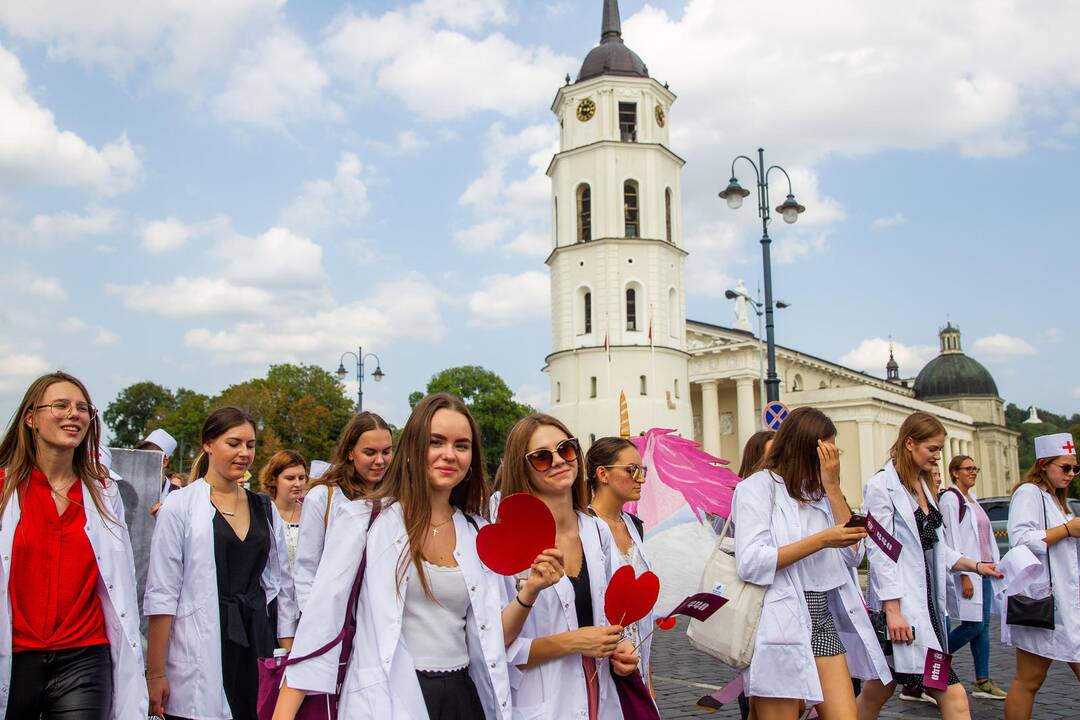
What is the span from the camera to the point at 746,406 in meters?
67.0

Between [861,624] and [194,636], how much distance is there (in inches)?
127

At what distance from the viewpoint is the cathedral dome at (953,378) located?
105375 mm

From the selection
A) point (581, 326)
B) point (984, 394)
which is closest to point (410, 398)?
point (581, 326)

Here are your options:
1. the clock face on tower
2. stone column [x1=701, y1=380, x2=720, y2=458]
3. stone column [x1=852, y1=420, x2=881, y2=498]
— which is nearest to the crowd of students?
the clock face on tower

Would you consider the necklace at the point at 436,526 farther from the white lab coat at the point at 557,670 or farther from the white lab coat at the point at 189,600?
the white lab coat at the point at 189,600

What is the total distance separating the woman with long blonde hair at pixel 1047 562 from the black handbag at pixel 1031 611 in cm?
2

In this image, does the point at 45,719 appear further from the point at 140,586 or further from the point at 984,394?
the point at 984,394

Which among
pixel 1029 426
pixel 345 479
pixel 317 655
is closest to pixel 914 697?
pixel 345 479

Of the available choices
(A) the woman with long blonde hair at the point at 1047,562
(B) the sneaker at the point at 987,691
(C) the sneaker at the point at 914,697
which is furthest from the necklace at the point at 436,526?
(B) the sneaker at the point at 987,691

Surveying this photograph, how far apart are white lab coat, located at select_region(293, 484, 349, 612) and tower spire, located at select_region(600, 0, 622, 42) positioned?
61869 mm

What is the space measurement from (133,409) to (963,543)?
99.2 m

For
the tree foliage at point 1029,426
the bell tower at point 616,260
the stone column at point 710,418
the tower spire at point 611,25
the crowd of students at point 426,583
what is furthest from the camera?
the tree foliage at point 1029,426

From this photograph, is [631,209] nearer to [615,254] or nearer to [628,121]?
[615,254]

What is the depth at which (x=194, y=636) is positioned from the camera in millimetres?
4672
